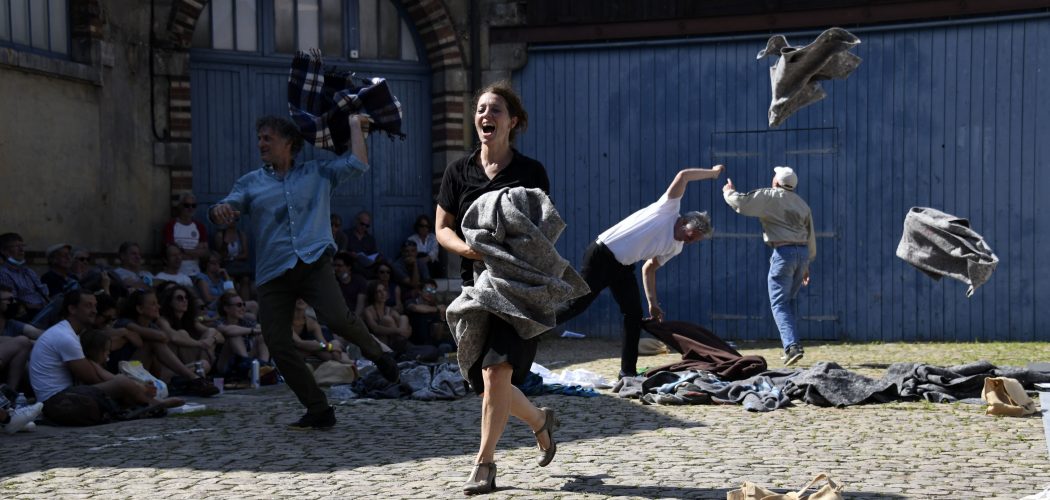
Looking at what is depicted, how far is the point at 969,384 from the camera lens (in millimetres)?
8250

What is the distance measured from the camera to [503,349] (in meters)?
5.24

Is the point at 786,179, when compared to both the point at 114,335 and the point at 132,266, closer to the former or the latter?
the point at 114,335

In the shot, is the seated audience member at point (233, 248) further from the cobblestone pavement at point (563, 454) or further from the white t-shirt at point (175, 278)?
the cobblestone pavement at point (563, 454)

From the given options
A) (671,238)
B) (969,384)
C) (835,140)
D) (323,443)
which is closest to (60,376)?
(323,443)

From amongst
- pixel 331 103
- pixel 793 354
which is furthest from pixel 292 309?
pixel 793 354

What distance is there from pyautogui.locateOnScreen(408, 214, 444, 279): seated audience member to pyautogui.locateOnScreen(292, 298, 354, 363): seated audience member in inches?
106

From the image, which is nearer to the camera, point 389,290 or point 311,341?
point 311,341

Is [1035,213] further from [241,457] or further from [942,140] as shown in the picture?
[241,457]

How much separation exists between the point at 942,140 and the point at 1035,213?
113cm

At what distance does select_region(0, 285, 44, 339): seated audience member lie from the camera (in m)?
9.18

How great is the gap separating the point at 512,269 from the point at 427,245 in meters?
9.07

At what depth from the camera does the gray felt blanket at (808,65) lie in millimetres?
9555

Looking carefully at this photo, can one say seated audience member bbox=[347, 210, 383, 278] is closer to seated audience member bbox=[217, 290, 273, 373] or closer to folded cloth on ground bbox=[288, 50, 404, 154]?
seated audience member bbox=[217, 290, 273, 373]

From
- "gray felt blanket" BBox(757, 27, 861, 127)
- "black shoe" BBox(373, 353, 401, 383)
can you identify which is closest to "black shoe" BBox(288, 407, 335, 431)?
"black shoe" BBox(373, 353, 401, 383)
